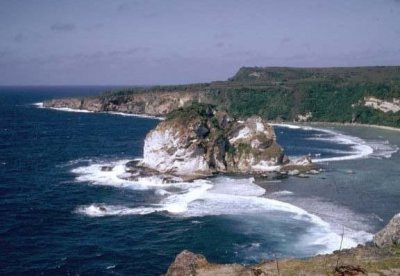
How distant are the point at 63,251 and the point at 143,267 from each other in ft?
33.0

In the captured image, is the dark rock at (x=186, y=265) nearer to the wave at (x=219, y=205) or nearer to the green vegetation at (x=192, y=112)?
the wave at (x=219, y=205)

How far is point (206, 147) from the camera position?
97562mm

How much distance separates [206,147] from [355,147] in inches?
1990

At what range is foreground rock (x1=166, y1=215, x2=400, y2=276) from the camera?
126 feet

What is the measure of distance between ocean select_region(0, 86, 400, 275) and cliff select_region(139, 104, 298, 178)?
5.60 meters

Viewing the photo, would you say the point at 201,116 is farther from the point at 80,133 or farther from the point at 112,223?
the point at 80,133

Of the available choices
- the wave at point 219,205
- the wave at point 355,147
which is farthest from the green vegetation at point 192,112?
the wave at point 355,147

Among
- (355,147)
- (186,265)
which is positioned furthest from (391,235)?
(355,147)

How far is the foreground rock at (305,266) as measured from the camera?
3834 centimetres

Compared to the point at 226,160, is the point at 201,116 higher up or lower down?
higher up

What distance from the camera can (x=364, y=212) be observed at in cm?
7000

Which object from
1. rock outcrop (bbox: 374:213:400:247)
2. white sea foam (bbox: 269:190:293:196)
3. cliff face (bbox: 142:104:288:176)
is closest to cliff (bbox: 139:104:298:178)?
cliff face (bbox: 142:104:288:176)

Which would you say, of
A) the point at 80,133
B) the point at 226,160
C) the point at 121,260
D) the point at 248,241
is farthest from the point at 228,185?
the point at 80,133

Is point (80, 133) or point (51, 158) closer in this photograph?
point (51, 158)
